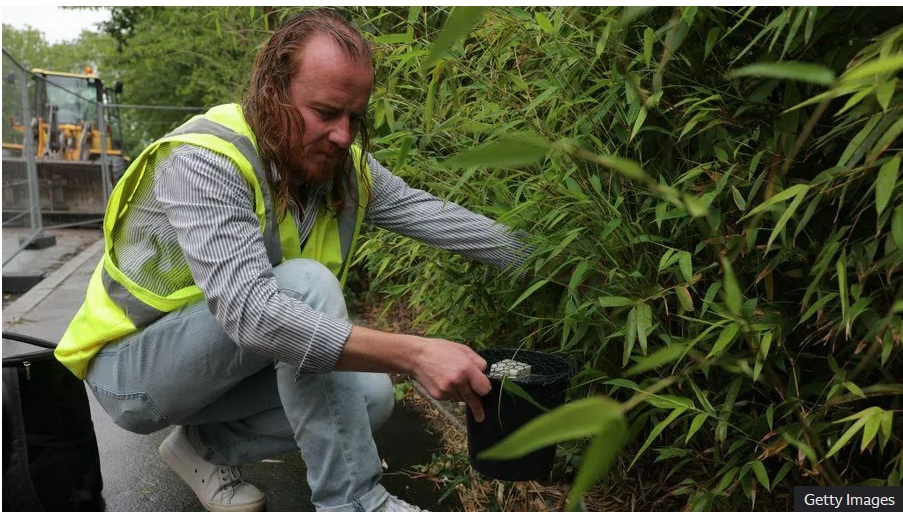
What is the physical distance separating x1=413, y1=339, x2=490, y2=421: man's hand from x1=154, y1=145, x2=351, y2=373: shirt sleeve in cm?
20

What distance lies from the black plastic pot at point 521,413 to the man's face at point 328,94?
71 centimetres

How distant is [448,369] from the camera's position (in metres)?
1.78

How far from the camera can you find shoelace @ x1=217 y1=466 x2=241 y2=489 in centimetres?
250

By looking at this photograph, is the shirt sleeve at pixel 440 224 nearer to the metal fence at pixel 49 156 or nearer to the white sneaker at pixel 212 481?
the white sneaker at pixel 212 481

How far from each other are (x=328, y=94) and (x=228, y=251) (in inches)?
18.1

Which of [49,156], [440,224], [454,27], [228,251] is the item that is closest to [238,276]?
[228,251]

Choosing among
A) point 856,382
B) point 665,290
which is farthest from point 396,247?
point 856,382

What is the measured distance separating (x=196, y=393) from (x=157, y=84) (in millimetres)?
16184

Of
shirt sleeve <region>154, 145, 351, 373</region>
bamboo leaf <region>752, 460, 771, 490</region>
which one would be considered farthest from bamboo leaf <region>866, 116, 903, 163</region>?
shirt sleeve <region>154, 145, 351, 373</region>

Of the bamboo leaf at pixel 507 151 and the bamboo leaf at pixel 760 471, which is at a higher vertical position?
the bamboo leaf at pixel 507 151

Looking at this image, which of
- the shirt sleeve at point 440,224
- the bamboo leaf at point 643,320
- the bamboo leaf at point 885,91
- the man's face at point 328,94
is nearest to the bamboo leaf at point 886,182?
the bamboo leaf at point 885,91

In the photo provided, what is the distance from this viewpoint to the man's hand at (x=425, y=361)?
1.79 m

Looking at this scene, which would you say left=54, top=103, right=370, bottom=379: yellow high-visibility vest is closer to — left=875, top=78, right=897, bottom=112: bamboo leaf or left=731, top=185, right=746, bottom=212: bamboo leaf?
left=731, top=185, right=746, bottom=212: bamboo leaf

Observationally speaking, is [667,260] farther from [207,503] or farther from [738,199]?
[207,503]
